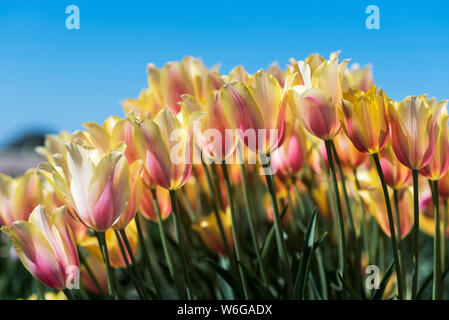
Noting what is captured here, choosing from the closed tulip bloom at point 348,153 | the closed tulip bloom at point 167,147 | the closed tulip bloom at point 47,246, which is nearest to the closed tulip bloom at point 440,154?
the closed tulip bloom at point 348,153

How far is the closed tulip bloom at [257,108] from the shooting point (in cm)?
42

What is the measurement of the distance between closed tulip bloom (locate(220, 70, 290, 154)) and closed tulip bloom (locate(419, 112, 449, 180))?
0.15m

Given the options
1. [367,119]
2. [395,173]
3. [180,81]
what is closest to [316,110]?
[367,119]

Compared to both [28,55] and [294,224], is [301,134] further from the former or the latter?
[28,55]

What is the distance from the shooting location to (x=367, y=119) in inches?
16.2

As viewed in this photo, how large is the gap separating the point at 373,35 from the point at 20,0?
0.48 meters

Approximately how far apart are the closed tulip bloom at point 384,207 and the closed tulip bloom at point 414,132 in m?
0.11

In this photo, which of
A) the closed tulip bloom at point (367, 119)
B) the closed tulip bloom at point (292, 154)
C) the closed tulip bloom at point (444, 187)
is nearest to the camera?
the closed tulip bloom at point (367, 119)

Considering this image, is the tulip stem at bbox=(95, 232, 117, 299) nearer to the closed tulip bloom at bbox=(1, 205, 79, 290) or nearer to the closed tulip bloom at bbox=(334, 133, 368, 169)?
the closed tulip bloom at bbox=(1, 205, 79, 290)

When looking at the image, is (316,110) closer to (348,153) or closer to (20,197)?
(348,153)

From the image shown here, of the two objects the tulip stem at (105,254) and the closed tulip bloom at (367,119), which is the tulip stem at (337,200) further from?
the tulip stem at (105,254)

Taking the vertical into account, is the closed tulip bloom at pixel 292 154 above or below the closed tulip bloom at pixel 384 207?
above

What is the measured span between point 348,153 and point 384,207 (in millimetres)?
86
